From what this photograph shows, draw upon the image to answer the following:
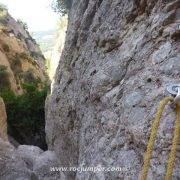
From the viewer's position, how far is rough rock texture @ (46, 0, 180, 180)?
13.5 ft

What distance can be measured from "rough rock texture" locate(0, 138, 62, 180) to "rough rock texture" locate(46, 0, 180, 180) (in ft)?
1.86

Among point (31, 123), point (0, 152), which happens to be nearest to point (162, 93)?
point (0, 152)

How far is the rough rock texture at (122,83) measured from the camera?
4105mm

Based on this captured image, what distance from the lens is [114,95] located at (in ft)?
17.3

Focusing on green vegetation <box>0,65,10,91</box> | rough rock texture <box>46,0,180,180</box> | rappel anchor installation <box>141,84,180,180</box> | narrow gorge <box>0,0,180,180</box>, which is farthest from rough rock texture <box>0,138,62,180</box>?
green vegetation <box>0,65,10,91</box>

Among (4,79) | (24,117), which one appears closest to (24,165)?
(24,117)

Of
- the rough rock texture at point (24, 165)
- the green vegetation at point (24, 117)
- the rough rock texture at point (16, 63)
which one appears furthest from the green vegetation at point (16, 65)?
the rough rock texture at point (24, 165)

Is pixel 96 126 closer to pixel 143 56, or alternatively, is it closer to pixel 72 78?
pixel 143 56

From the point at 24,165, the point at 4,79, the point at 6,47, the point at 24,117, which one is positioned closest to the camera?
the point at 24,165

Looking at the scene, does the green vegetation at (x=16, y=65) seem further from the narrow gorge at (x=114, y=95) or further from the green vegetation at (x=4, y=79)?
the narrow gorge at (x=114, y=95)

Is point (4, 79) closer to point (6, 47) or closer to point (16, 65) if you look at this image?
point (16, 65)

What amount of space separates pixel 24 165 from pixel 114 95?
2875 mm

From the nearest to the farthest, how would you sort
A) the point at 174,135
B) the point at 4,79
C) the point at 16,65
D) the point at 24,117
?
the point at 174,135 → the point at 24,117 → the point at 4,79 → the point at 16,65

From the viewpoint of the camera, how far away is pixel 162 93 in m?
4.07
